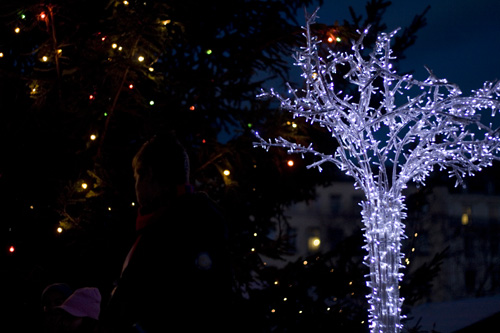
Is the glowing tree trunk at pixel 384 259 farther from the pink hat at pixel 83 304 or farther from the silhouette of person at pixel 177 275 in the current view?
the silhouette of person at pixel 177 275

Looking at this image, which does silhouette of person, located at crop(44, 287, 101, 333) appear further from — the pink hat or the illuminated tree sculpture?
the illuminated tree sculpture

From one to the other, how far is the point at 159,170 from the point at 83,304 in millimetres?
1907

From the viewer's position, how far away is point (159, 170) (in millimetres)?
2701

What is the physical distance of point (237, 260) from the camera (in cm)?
610

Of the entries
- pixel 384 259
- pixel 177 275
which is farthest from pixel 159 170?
pixel 384 259

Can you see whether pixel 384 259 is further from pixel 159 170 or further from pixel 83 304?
pixel 159 170

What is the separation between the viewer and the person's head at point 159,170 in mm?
2683

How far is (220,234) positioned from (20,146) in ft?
14.0

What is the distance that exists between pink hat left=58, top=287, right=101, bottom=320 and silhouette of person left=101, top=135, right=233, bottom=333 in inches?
67.2

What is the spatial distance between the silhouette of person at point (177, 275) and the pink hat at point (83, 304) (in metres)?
1.71

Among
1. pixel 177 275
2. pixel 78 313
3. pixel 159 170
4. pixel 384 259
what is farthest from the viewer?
A: pixel 384 259

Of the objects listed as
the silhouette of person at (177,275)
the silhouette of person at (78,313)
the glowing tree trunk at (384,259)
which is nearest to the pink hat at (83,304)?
the silhouette of person at (78,313)

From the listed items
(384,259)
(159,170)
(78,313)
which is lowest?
(78,313)

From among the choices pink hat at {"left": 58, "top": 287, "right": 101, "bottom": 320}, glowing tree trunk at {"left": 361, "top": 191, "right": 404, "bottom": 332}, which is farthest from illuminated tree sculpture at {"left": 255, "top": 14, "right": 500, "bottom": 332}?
pink hat at {"left": 58, "top": 287, "right": 101, "bottom": 320}
